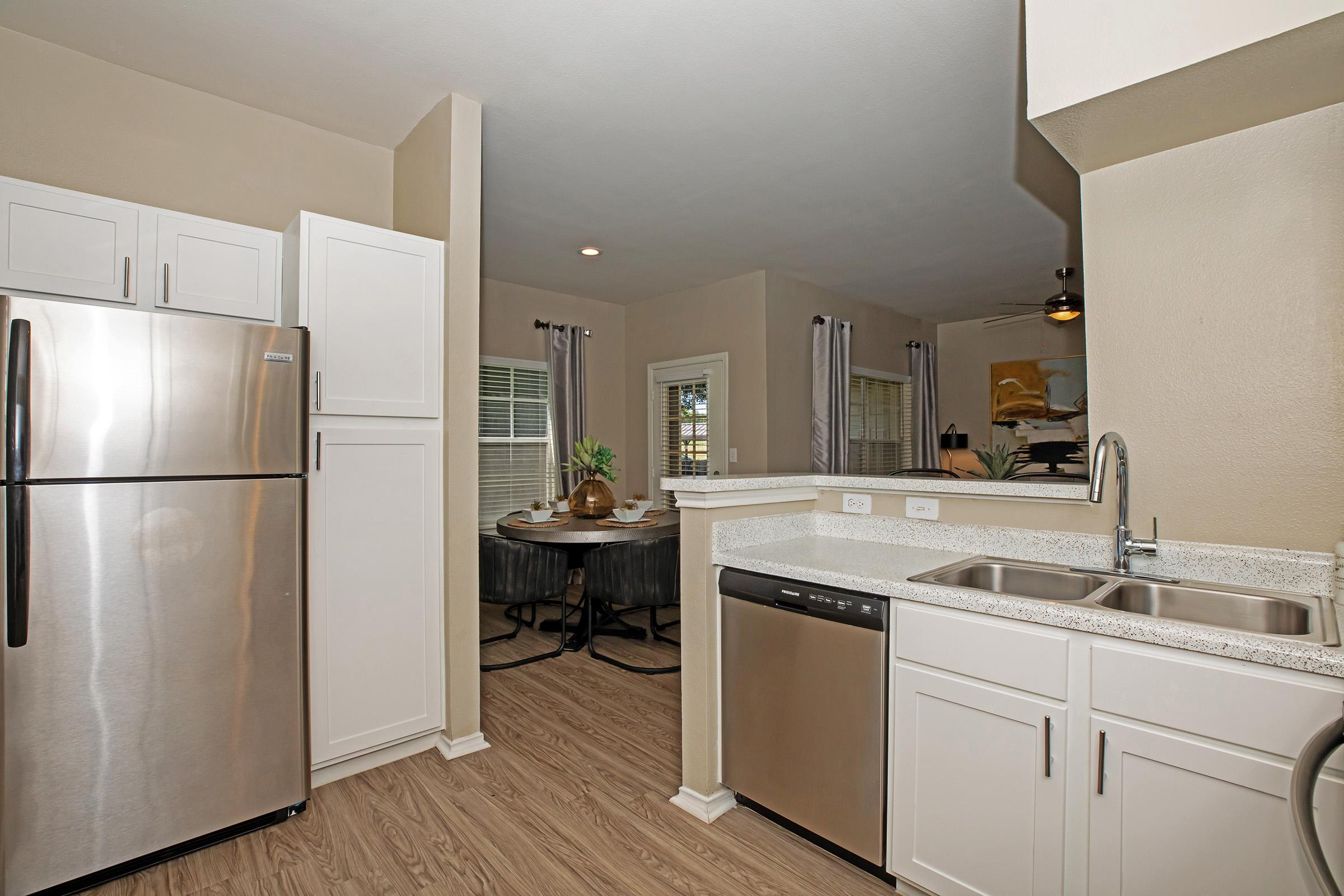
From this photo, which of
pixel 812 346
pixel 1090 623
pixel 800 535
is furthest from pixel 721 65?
pixel 812 346

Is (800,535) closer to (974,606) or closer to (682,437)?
(974,606)

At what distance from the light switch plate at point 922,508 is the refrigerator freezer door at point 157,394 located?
2.10 metres

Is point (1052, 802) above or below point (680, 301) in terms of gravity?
below

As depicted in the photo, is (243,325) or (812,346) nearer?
(243,325)

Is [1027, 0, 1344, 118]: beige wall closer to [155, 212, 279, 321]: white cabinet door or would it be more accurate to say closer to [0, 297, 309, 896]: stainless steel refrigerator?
[0, 297, 309, 896]: stainless steel refrigerator

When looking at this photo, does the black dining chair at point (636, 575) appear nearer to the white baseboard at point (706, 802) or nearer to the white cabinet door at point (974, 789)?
the white baseboard at point (706, 802)

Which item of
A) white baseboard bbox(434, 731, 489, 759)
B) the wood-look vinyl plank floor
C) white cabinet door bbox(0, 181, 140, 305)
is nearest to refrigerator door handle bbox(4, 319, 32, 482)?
white cabinet door bbox(0, 181, 140, 305)

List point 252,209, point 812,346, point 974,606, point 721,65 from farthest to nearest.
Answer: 1. point 812,346
2. point 252,209
3. point 721,65
4. point 974,606

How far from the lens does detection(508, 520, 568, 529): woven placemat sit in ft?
12.1

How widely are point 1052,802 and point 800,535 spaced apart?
1.18m

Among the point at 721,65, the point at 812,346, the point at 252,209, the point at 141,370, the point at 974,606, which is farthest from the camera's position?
the point at 812,346

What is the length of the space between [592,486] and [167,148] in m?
2.67

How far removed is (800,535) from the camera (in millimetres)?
2494

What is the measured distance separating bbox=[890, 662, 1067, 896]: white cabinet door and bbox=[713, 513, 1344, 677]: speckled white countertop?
8.6 inches
